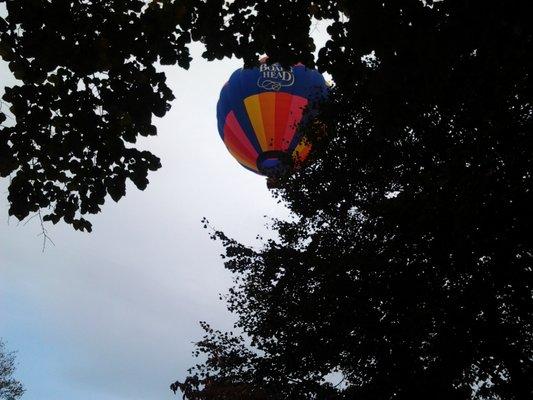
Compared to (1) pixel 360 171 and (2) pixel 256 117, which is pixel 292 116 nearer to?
(2) pixel 256 117

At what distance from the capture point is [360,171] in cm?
1045

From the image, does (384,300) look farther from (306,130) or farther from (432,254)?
(306,130)

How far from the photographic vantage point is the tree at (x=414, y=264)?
714cm

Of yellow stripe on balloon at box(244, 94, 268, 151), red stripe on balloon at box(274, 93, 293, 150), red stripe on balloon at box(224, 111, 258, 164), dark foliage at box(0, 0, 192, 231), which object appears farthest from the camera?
red stripe on balloon at box(224, 111, 258, 164)

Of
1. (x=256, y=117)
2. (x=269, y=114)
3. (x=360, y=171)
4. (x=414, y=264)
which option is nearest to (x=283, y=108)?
(x=269, y=114)

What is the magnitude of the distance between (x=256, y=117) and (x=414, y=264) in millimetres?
11549

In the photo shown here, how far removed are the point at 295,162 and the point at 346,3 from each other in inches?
374

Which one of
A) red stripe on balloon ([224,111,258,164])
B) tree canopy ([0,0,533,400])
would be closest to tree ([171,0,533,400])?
tree canopy ([0,0,533,400])

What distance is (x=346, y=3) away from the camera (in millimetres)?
3822

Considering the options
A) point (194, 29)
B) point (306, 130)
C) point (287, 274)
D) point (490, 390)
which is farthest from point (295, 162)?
point (194, 29)

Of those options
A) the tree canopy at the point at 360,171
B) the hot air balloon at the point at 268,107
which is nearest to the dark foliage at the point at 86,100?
the tree canopy at the point at 360,171

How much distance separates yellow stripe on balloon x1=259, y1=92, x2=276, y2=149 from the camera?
1761 cm

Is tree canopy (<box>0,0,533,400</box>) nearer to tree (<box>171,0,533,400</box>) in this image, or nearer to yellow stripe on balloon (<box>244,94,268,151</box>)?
tree (<box>171,0,533,400</box>)

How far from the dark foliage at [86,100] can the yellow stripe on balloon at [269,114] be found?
1360 cm
